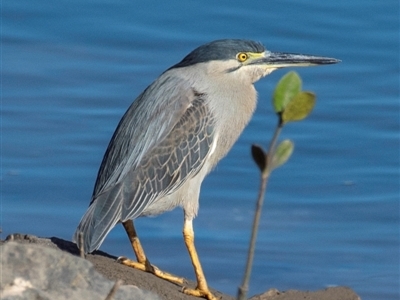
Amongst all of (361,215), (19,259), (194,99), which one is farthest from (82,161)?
(19,259)

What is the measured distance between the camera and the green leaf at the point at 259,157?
2.23m

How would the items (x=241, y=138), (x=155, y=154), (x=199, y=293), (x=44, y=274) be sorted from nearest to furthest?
(x=44, y=274), (x=199, y=293), (x=155, y=154), (x=241, y=138)

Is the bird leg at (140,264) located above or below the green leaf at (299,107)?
below

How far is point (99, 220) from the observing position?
5.85m

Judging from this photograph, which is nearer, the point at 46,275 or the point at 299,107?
the point at 299,107

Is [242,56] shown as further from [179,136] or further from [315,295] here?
[315,295]

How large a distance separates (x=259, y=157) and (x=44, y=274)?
1093 millimetres

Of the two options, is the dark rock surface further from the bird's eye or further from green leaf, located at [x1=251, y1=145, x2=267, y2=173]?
the bird's eye

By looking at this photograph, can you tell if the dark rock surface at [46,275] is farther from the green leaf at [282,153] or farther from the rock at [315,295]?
the rock at [315,295]

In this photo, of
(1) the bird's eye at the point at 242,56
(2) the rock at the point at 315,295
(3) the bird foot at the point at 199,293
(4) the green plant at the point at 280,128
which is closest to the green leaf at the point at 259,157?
(4) the green plant at the point at 280,128

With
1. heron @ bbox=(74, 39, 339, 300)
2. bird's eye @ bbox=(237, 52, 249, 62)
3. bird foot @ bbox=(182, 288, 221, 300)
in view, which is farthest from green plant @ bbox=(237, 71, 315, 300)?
bird's eye @ bbox=(237, 52, 249, 62)

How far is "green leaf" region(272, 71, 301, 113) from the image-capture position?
229cm

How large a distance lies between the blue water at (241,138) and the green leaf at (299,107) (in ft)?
17.7

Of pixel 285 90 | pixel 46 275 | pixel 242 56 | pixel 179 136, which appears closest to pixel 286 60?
pixel 242 56
